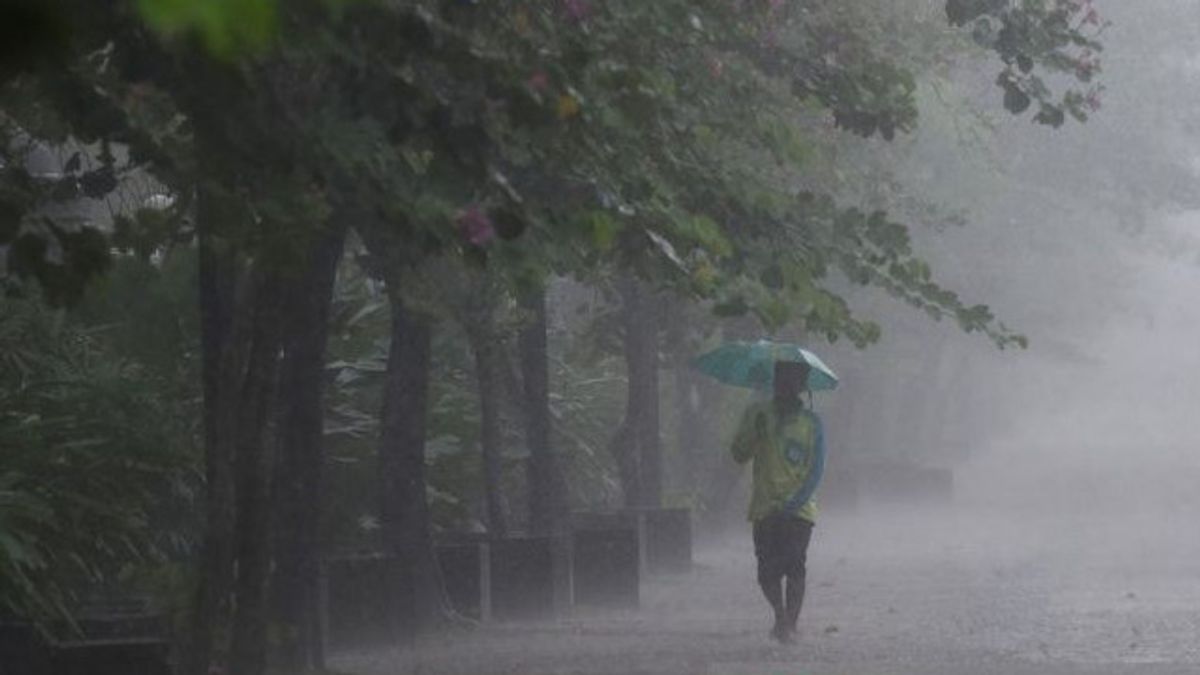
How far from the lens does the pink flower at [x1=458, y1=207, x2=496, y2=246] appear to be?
5.50 meters

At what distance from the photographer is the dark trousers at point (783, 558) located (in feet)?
52.0

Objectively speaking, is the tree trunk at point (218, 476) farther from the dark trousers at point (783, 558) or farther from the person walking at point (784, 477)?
the dark trousers at point (783, 558)

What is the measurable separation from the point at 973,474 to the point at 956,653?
4212 centimetres

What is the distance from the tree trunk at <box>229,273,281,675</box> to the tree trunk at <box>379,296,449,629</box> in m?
5.57

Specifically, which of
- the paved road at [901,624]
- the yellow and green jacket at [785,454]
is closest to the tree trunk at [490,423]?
the paved road at [901,624]

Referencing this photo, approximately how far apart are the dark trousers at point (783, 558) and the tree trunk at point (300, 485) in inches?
132

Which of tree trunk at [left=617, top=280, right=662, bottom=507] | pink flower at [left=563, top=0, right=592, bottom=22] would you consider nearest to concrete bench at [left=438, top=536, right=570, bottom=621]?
tree trunk at [left=617, top=280, right=662, bottom=507]

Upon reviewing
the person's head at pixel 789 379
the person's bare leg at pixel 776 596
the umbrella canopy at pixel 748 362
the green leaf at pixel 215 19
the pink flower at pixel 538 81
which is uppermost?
the umbrella canopy at pixel 748 362

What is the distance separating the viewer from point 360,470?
17562mm

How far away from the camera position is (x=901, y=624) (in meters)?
17.8

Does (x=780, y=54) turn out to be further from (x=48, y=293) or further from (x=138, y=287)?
(x=48, y=293)

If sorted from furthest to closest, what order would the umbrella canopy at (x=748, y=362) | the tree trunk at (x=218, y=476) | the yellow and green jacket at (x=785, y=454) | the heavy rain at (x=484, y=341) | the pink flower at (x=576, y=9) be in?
the umbrella canopy at (x=748, y=362) < the yellow and green jacket at (x=785, y=454) < the tree trunk at (x=218, y=476) < the pink flower at (x=576, y=9) < the heavy rain at (x=484, y=341)

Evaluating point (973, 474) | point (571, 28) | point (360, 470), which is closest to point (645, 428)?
point (360, 470)

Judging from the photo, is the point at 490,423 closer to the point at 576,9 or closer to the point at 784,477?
the point at 784,477
